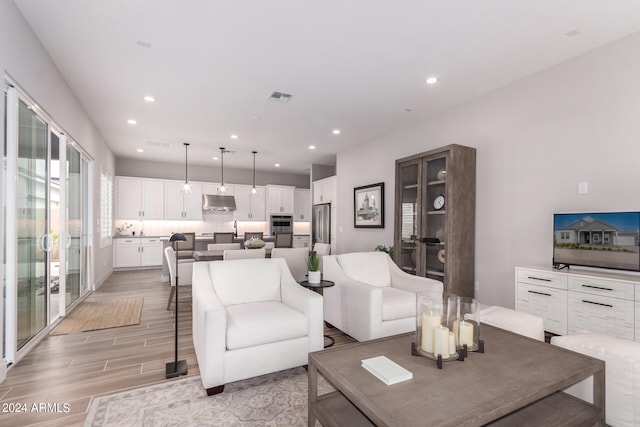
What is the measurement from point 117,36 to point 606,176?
15.9 ft

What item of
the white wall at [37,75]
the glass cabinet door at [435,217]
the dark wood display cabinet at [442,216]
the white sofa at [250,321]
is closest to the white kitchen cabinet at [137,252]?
the white wall at [37,75]

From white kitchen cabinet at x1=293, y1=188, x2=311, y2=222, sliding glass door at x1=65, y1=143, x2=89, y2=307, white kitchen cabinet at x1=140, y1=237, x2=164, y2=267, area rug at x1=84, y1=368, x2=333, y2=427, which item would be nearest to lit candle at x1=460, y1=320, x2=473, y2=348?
area rug at x1=84, y1=368, x2=333, y2=427

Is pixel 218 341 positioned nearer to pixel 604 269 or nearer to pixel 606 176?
pixel 604 269

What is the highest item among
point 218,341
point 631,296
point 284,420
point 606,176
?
point 606,176

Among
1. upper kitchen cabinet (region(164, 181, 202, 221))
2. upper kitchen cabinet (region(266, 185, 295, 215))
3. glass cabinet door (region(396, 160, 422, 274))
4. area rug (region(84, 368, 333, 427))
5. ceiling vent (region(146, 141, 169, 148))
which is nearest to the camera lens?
area rug (region(84, 368, 333, 427))

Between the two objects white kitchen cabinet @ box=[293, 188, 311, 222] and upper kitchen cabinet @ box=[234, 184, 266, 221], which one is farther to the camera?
white kitchen cabinet @ box=[293, 188, 311, 222]

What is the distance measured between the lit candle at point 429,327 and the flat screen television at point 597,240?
2303mm

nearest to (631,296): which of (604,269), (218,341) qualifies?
(604,269)

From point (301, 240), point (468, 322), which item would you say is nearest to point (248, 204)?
point (301, 240)

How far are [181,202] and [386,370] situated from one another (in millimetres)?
8720

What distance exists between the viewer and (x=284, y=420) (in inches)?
76.0

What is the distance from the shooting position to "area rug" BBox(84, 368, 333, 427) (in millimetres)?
1916

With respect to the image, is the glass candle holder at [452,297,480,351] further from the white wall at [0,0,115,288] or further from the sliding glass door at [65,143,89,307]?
the sliding glass door at [65,143,89,307]

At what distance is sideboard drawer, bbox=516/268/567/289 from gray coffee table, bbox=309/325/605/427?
1511 mm
